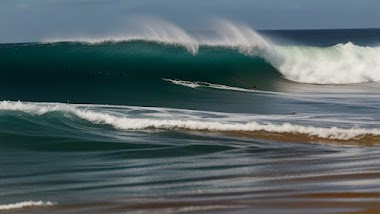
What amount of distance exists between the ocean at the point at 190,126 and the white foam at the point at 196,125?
0.03 meters

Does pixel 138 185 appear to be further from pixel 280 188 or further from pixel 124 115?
pixel 124 115

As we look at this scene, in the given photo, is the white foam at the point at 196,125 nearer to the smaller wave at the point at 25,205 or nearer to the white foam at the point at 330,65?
the smaller wave at the point at 25,205

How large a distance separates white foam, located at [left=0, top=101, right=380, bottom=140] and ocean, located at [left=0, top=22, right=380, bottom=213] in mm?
34

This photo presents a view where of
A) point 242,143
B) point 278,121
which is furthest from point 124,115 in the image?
point 242,143

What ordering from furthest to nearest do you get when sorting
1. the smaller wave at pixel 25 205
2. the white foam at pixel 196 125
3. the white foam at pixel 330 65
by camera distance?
the white foam at pixel 330 65 → the white foam at pixel 196 125 → the smaller wave at pixel 25 205

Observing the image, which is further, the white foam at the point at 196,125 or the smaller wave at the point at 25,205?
the white foam at the point at 196,125

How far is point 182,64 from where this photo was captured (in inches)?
1080

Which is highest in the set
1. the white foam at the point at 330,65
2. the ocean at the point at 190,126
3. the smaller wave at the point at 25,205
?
the white foam at the point at 330,65

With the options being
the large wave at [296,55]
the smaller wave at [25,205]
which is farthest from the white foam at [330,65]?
the smaller wave at [25,205]

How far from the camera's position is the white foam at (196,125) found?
13336 millimetres

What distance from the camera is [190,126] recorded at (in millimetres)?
14617

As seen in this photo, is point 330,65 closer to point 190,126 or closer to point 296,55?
point 296,55

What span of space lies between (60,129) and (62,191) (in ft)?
19.6

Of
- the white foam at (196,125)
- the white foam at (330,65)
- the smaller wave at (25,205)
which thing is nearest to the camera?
the smaller wave at (25,205)
